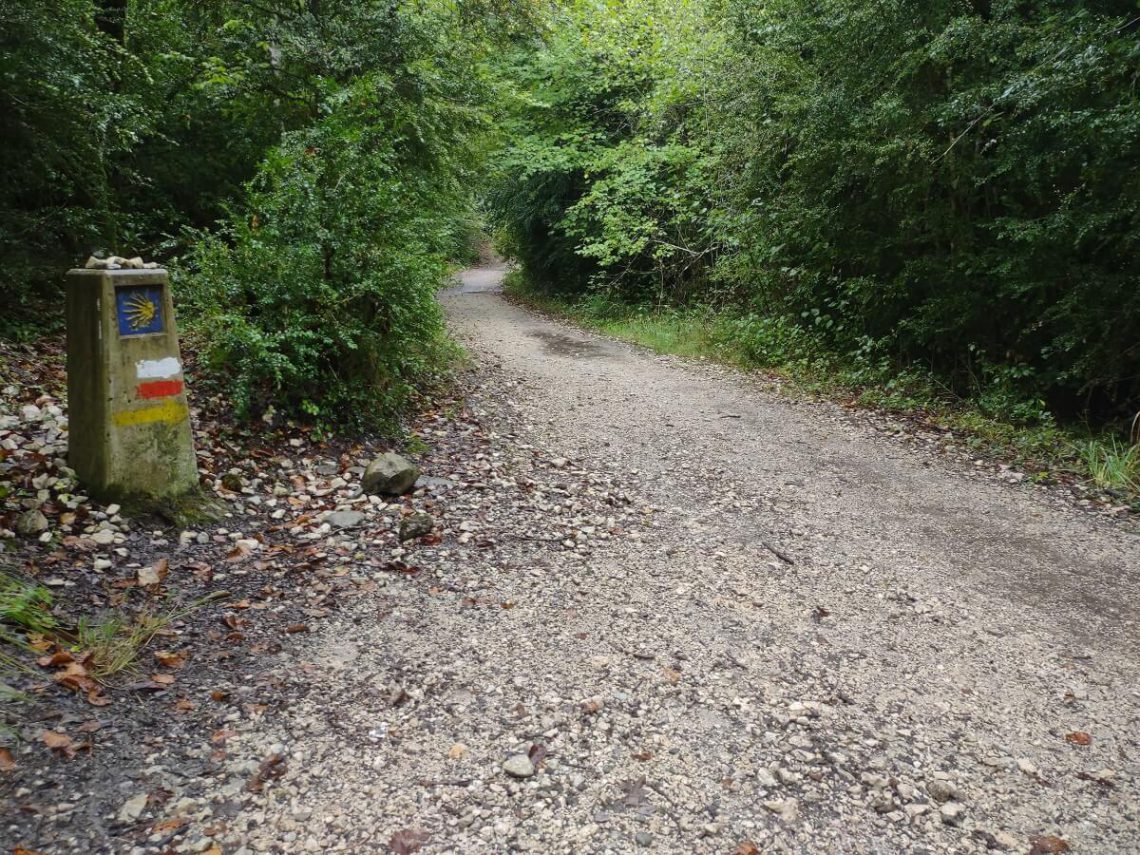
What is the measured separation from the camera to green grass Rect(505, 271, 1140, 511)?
5902mm

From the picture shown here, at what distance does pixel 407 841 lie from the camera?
85.0 inches

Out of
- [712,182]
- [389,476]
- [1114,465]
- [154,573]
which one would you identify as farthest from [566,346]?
[154,573]

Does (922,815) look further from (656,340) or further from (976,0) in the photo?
(656,340)

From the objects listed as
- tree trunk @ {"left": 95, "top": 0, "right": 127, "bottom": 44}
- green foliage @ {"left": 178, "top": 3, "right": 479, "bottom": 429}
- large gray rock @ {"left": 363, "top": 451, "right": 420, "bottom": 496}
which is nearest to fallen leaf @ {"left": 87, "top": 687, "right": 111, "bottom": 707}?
large gray rock @ {"left": 363, "top": 451, "right": 420, "bottom": 496}

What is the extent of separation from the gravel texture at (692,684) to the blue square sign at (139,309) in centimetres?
151

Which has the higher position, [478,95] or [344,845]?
[478,95]

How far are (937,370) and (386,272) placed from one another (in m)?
6.56

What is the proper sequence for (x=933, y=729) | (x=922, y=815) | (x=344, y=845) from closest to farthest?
(x=344, y=845) → (x=922, y=815) → (x=933, y=729)

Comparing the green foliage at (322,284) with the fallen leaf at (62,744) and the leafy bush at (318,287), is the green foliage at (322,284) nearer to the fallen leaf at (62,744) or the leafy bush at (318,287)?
the leafy bush at (318,287)

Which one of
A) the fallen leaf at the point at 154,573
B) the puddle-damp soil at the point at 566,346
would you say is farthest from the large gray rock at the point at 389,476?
the puddle-damp soil at the point at 566,346

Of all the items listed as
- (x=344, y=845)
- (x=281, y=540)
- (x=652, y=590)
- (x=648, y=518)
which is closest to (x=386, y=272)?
A: (x=281, y=540)

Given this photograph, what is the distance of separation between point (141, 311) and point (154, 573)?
140 cm

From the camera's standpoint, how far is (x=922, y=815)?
7.71 ft

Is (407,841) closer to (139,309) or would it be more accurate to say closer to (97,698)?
(97,698)
